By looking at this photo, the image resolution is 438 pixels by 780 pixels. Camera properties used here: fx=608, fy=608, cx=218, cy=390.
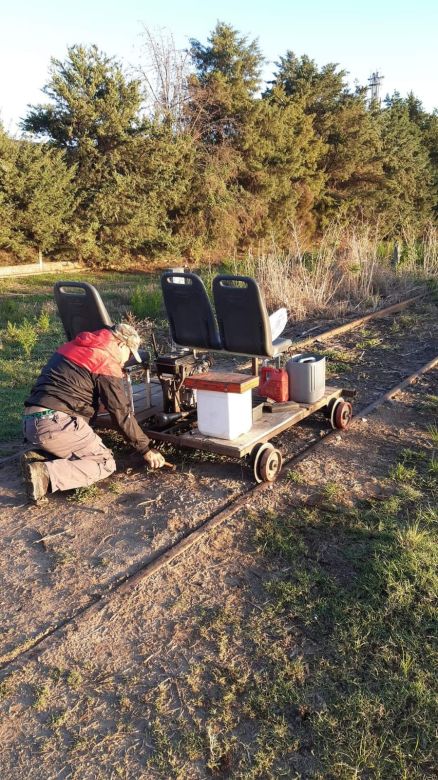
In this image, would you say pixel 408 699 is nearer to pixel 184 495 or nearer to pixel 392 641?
pixel 392 641

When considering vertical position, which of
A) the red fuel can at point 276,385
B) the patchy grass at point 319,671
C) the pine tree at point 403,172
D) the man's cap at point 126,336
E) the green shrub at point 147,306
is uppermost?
the pine tree at point 403,172

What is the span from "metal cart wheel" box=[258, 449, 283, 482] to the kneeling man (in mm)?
783

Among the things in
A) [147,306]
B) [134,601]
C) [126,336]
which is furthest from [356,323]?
[134,601]

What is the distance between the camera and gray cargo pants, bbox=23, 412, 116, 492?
4203mm

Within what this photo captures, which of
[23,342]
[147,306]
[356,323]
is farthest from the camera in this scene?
[147,306]

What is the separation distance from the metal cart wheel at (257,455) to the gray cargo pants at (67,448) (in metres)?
1.08

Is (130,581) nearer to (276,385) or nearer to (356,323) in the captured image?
(276,385)

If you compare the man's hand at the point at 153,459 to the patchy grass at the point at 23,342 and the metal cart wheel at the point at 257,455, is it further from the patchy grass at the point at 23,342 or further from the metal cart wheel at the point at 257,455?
the patchy grass at the point at 23,342

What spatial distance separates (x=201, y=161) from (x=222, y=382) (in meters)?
22.9

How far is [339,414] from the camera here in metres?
5.46

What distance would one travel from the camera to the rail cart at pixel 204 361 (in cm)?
448

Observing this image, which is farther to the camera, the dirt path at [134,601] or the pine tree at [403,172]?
the pine tree at [403,172]

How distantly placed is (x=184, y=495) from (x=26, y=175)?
17645 mm

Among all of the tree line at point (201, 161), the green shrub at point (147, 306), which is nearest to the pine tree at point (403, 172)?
the tree line at point (201, 161)
